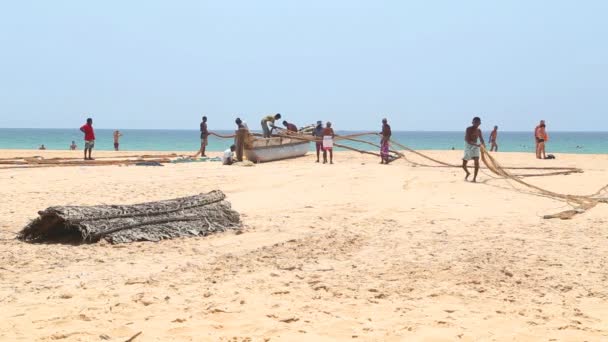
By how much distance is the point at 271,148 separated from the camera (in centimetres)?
2006

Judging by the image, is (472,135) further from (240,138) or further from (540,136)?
(540,136)

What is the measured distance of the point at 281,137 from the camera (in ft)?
67.8

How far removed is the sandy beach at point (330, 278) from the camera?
13.9 ft

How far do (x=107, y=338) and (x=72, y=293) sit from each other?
43.6 inches

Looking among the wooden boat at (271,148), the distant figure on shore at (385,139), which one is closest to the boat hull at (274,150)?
the wooden boat at (271,148)

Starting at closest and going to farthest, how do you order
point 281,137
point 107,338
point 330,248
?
point 107,338 < point 330,248 < point 281,137

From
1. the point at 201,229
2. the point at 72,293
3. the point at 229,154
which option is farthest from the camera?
the point at 229,154

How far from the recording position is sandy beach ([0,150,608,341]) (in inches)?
167

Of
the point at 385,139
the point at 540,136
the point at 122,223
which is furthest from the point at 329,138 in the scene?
the point at 122,223

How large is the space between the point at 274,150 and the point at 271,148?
312mm

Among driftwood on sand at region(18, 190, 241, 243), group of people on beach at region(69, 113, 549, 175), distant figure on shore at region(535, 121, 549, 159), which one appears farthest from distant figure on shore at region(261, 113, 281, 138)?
driftwood on sand at region(18, 190, 241, 243)

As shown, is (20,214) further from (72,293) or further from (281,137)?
(281,137)

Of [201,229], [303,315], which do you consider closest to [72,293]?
[303,315]

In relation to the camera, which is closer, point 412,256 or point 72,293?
point 72,293
